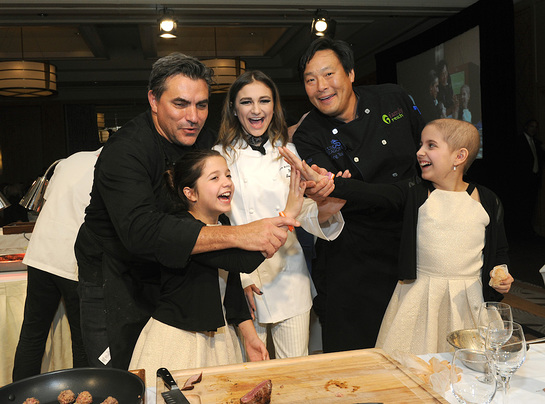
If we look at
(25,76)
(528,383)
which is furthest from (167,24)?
(528,383)

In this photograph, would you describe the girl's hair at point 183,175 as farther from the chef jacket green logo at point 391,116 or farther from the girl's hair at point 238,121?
the chef jacket green logo at point 391,116

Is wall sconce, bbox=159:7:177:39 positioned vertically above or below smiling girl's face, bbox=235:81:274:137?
above

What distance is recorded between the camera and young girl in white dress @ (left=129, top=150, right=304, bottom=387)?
5.49ft

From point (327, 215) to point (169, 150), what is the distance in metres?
0.73

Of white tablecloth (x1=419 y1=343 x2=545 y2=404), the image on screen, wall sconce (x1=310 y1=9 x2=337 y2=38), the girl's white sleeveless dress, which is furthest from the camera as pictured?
the image on screen

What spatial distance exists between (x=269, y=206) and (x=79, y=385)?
1301 mm

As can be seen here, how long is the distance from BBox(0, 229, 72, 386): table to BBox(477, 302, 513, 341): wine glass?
2.25 m

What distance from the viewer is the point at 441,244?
2.11 metres

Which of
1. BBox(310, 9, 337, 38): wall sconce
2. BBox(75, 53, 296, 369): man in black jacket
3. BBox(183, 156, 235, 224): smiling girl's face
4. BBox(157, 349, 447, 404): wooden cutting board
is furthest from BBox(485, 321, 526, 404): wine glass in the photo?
BBox(310, 9, 337, 38): wall sconce

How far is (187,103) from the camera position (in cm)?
185

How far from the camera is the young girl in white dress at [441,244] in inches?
81.2

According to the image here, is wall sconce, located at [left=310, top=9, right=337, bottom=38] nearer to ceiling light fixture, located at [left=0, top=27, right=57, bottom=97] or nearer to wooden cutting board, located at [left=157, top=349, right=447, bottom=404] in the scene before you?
ceiling light fixture, located at [left=0, top=27, right=57, bottom=97]

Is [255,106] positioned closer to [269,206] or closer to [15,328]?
[269,206]

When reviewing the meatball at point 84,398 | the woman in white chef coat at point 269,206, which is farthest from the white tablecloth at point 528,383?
the woman in white chef coat at point 269,206
